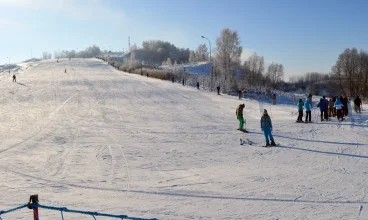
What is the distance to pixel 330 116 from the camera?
20.8 m

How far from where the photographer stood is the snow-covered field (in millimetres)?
7520

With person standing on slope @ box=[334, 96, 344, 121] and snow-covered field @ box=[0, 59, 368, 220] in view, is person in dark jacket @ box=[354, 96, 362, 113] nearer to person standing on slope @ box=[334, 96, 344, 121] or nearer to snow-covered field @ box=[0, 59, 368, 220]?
snow-covered field @ box=[0, 59, 368, 220]

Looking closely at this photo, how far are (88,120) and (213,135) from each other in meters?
8.09

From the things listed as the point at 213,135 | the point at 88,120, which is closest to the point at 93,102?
the point at 88,120

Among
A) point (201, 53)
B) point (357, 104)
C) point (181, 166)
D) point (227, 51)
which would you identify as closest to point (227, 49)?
point (227, 51)

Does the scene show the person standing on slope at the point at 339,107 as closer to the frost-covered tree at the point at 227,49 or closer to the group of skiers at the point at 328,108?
the group of skiers at the point at 328,108

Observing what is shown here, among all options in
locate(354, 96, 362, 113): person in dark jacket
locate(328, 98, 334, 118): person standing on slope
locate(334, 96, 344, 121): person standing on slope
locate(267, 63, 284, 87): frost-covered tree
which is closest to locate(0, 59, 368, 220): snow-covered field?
locate(334, 96, 344, 121): person standing on slope

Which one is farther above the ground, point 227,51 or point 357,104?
point 227,51

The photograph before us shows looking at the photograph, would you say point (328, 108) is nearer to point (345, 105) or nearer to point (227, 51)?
point (345, 105)

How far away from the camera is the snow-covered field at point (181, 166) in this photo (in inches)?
296

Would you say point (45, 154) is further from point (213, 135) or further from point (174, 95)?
point (174, 95)

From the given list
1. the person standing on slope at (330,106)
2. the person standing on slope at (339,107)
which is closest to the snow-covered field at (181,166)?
the person standing on slope at (339,107)

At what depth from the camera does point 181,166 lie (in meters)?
10.8

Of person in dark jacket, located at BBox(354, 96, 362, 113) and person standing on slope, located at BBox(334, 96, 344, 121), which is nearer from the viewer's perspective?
person standing on slope, located at BBox(334, 96, 344, 121)
